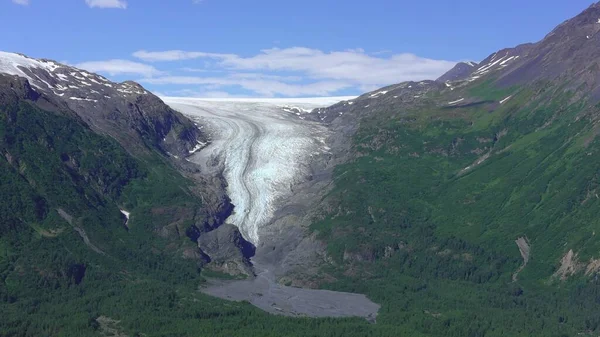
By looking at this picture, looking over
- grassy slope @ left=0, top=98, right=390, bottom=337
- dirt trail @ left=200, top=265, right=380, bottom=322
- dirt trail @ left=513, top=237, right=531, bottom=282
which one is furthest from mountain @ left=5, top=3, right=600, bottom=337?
dirt trail @ left=200, top=265, right=380, bottom=322

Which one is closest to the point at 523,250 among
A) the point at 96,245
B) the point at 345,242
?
the point at 345,242

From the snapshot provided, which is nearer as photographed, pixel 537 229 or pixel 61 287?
pixel 61 287

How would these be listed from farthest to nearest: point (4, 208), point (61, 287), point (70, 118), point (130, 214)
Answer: point (70, 118) < point (130, 214) < point (4, 208) < point (61, 287)

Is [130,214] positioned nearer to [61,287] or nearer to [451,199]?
[61,287]

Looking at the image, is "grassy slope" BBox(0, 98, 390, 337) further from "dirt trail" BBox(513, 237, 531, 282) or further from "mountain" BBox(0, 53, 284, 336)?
"dirt trail" BBox(513, 237, 531, 282)

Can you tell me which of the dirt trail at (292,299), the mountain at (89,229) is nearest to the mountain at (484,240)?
the dirt trail at (292,299)

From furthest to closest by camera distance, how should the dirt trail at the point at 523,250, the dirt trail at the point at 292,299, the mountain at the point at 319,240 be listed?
the dirt trail at the point at 523,250, the dirt trail at the point at 292,299, the mountain at the point at 319,240

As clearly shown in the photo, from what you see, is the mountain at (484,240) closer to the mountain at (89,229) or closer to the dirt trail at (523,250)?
the dirt trail at (523,250)

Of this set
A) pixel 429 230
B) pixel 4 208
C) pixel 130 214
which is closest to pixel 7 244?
pixel 4 208
